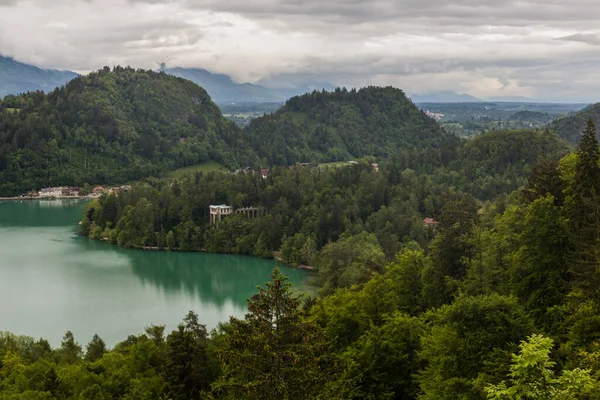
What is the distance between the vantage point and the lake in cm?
3634

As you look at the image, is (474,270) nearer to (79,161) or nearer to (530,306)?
(530,306)

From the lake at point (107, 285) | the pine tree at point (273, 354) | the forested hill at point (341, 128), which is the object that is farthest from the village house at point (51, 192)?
the pine tree at point (273, 354)

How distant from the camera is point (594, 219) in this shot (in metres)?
17.3

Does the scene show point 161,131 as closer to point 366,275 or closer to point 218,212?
point 218,212

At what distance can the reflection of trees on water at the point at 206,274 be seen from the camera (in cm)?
Result: 4534

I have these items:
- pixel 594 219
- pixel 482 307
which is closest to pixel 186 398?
pixel 482 307

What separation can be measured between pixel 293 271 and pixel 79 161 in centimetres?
7276

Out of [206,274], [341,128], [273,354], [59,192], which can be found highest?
[341,128]

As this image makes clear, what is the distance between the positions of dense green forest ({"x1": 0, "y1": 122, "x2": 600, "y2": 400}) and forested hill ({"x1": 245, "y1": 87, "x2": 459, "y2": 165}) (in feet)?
362

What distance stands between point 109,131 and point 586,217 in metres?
112

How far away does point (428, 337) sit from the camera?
15414 mm

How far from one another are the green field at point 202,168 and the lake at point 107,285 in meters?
47.9

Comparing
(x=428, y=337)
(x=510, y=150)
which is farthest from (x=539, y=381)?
(x=510, y=150)

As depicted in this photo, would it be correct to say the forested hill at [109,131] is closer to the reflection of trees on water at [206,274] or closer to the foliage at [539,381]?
the reflection of trees on water at [206,274]
